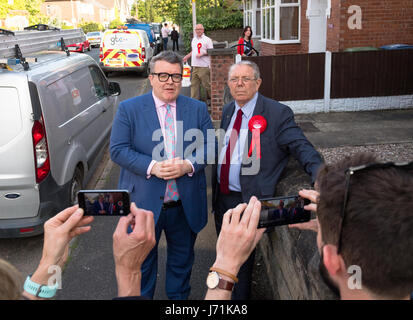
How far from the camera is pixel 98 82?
720 cm

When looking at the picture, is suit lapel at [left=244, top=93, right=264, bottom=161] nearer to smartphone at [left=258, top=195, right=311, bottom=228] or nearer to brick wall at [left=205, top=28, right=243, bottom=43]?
smartphone at [left=258, top=195, right=311, bottom=228]

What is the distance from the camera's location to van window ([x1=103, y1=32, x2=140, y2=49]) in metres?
17.3

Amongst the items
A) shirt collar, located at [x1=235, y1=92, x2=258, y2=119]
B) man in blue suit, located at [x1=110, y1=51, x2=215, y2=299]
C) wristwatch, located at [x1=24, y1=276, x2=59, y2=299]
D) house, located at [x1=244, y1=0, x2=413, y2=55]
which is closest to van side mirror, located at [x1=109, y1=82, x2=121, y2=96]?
man in blue suit, located at [x1=110, y1=51, x2=215, y2=299]

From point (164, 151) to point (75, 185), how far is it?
256 cm

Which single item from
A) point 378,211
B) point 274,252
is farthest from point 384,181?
point 274,252

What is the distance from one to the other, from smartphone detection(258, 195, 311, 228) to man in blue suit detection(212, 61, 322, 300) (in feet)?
3.70

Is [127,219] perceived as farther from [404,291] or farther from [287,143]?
[287,143]

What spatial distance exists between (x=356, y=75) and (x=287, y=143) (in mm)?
7909

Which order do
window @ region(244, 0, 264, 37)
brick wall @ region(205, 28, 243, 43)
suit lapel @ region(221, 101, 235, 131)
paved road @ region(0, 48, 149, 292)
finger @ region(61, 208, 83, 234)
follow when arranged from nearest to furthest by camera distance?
finger @ region(61, 208, 83, 234) < suit lapel @ region(221, 101, 235, 131) < paved road @ region(0, 48, 149, 292) < window @ region(244, 0, 264, 37) < brick wall @ region(205, 28, 243, 43)

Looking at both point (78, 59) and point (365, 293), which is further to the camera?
point (78, 59)

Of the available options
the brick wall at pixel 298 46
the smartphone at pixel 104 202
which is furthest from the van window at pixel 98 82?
the brick wall at pixel 298 46

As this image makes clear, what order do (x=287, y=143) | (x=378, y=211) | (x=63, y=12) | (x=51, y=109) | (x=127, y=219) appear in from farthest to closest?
(x=63, y=12)
(x=51, y=109)
(x=287, y=143)
(x=127, y=219)
(x=378, y=211)

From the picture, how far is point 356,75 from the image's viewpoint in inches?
397

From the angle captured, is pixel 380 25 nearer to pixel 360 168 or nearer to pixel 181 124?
pixel 181 124
